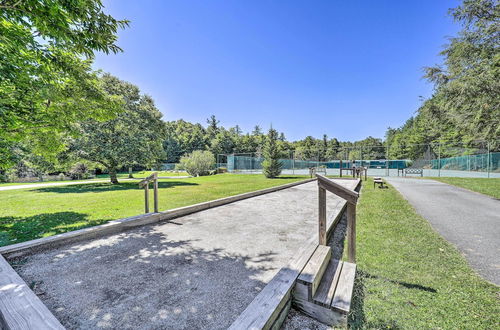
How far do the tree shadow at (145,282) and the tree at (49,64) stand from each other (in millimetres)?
3063

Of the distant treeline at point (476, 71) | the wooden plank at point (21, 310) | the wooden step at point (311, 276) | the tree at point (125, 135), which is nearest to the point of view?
the wooden plank at point (21, 310)

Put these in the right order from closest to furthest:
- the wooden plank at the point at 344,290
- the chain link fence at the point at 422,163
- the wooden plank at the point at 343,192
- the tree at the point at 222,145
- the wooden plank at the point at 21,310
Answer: the wooden plank at the point at 21,310 → the wooden plank at the point at 344,290 → the wooden plank at the point at 343,192 → the chain link fence at the point at 422,163 → the tree at the point at 222,145

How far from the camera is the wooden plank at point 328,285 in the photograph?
1811 millimetres

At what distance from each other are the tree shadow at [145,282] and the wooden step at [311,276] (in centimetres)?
45

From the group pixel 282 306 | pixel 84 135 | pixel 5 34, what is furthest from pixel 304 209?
pixel 84 135

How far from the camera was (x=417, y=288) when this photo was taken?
2301 mm

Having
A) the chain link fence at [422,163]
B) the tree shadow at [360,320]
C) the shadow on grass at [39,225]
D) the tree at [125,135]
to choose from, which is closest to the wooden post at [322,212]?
the tree shadow at [360,320]

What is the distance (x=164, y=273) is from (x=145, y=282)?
0.22 meters

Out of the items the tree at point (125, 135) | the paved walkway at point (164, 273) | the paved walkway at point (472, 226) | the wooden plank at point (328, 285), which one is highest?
the tree at point (125, 135)

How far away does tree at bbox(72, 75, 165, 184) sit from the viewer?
13.0 metres

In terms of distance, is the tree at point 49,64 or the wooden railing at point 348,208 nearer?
the wooden railing at point 348,208

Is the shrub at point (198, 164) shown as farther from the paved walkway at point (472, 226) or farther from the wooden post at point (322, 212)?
the wooden post at point (322, 212)

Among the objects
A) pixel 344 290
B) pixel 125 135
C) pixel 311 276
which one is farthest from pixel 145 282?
pixel 125 135

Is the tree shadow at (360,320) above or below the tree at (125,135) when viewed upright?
below
